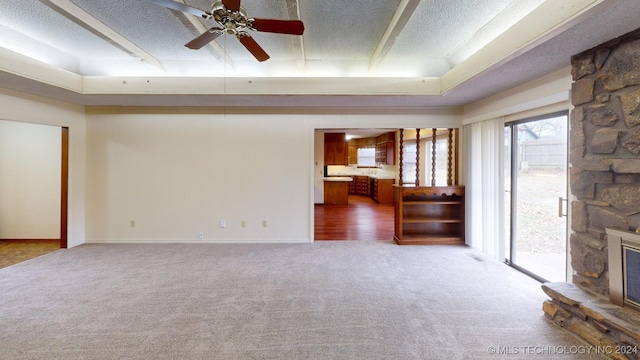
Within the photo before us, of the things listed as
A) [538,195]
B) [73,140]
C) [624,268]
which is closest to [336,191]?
[538,195]

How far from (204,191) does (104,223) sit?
1.87 m

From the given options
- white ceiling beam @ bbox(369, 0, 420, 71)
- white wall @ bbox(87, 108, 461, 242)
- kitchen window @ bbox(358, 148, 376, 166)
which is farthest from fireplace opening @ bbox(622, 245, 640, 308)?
kitchen window @ bbox(358, 148, 376, 166)

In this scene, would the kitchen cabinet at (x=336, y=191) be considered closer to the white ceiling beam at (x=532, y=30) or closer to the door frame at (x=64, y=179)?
the white ceiling beam at (x=532, y=30)

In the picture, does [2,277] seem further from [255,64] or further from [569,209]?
[569,209]

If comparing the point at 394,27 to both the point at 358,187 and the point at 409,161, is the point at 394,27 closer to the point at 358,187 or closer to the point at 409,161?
the point at 409,161

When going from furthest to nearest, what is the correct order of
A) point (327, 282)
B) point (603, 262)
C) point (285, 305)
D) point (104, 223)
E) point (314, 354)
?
point (104, 223) < point (327, 282) < point (285, 305) < point (603, 262) < point (314, 354)

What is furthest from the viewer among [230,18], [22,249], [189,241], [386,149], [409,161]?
[386,149]

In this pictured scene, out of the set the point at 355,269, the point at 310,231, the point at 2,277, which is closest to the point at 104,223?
the point at 2,277

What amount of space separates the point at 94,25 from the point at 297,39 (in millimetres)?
2099

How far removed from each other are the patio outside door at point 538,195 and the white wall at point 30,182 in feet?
24.9

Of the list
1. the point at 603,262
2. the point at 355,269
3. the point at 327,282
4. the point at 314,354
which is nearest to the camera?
the point at 314,354

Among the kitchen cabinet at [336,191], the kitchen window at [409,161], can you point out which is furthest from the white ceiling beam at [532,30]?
the kitchen cabinet at [336,191]

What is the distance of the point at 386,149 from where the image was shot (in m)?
9.31

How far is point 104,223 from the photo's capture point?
463 centimetres
